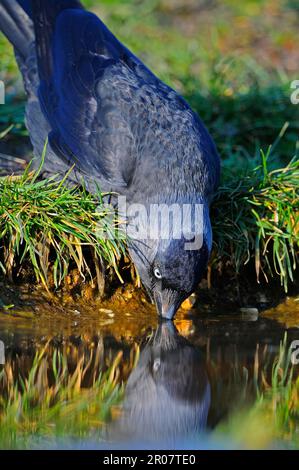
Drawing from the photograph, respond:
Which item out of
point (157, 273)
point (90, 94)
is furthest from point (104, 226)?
point (90, 94)

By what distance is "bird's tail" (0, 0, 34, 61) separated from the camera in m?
6.81

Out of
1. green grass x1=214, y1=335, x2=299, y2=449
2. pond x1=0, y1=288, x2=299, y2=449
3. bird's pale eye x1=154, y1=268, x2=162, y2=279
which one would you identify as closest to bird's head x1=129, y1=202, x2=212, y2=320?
bird's pale eye x1=154, y1=268, x2=162, y2=279

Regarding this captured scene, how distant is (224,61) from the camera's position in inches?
321

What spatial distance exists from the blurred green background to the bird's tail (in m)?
0.63

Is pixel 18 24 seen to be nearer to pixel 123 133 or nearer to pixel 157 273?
pixel 123 133

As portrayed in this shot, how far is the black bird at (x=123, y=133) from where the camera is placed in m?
5.45

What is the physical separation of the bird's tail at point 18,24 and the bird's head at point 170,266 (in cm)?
215

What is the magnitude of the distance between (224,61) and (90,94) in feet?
7.75

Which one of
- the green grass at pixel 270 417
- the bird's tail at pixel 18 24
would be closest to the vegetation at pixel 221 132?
the bird's tail at pixel 18 24

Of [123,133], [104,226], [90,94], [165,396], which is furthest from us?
[90,94]

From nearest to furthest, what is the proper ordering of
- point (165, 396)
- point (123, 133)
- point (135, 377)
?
point (165, 396)
point (135, 377)
point (123, 133)

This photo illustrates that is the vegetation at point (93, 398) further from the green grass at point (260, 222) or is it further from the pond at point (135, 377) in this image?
the green grass at point (260, 222)
